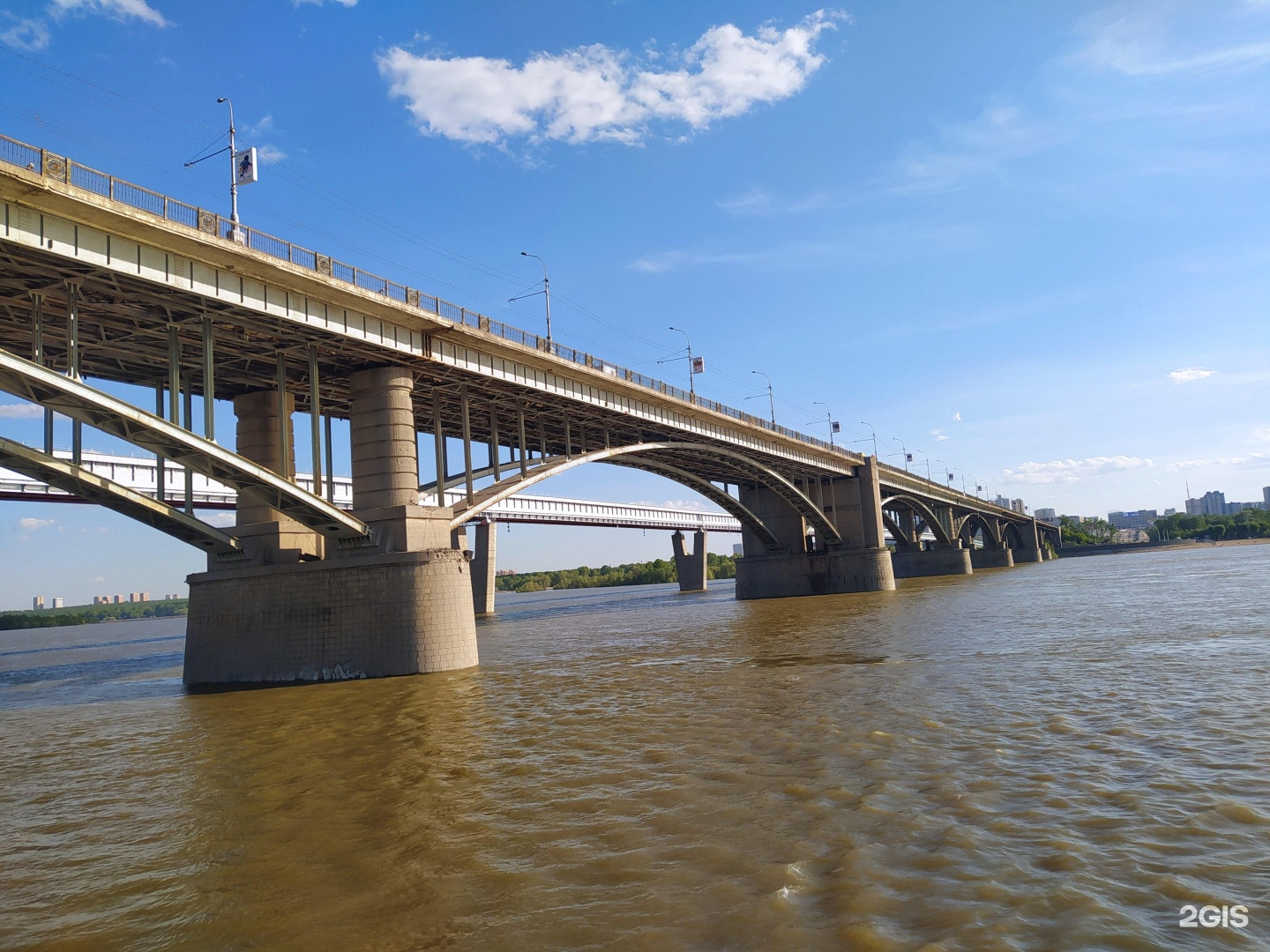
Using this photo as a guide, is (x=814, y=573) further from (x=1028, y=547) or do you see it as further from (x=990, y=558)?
(x=1028, y=547)

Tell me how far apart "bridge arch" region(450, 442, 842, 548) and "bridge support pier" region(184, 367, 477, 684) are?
2130 millimetres

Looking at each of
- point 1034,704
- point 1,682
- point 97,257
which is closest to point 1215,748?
point 1034,704

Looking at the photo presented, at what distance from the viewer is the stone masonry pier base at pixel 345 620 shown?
2161cm

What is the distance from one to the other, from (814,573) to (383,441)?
142ft

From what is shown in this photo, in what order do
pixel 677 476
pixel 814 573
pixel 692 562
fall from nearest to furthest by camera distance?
pixel 677 476 < pixel 814 573 < pixel 692 562

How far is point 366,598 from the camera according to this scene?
71.7 ft

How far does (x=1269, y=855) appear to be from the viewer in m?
6.20

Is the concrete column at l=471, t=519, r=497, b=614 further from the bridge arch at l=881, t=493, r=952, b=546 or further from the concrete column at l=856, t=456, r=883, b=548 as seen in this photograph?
the bridge arch at l=881, t=493, r=952, b=546

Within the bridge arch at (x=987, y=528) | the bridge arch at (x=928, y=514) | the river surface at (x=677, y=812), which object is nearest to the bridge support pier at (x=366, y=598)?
the river surface at (x=677, y=812)

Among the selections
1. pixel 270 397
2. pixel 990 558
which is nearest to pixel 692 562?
pixel 990 558

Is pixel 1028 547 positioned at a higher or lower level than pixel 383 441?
lower

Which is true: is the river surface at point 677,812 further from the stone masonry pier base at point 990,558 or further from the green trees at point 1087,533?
the green trees at point 1087,533

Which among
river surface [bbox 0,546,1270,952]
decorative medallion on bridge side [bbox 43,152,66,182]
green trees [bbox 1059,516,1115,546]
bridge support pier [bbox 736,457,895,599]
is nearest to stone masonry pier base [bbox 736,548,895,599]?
bridge support pier [bbox 736,457,895,599]

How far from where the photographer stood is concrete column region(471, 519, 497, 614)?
199ft
